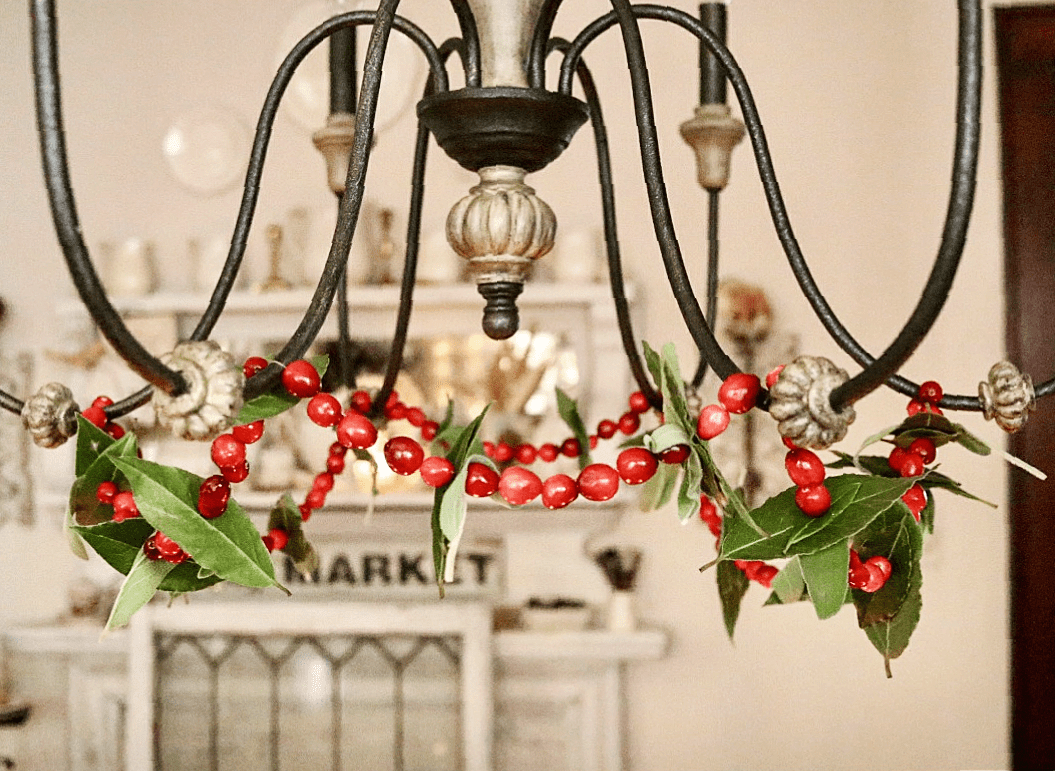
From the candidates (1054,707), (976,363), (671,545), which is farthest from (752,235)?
(1054,707)

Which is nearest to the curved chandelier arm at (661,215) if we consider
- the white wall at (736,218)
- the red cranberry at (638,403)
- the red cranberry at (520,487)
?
the red cranberry at (520,487)

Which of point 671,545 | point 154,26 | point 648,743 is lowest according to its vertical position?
point 648,743

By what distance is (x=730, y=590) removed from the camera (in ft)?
2.11

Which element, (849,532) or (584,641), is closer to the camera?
(849,532)

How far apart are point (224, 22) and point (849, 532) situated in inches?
101

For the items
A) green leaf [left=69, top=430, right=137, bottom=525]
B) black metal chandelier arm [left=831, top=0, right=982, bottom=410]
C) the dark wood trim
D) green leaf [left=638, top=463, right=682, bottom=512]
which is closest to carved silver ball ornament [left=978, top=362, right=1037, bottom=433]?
black metal chandelier arm [left=831, top=0, right=982, bottom=410]

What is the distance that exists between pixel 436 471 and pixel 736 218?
2046 millimetres

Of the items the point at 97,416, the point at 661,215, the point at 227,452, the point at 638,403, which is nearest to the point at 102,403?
the point at 97,416

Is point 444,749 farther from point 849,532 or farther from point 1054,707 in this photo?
point 849,532

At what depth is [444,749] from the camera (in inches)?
90.0

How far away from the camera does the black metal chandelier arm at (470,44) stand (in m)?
0.57

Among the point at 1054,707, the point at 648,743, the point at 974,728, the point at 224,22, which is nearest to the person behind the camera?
the point at 1054,707

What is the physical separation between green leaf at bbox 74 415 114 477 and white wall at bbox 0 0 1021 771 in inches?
75.2

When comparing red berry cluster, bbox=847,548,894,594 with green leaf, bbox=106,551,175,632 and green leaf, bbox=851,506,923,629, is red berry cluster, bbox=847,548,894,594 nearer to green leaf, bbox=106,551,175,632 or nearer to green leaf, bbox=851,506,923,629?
green leaf, bbox=851,506,923,629
